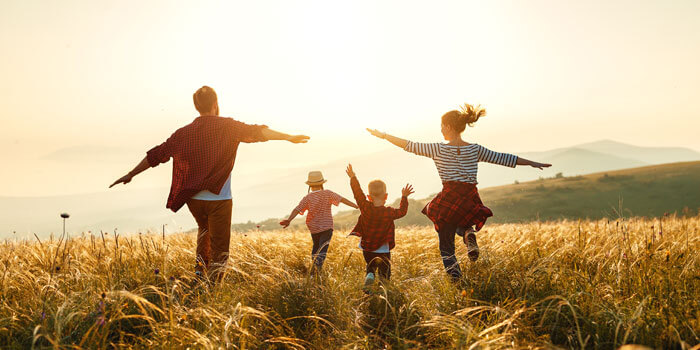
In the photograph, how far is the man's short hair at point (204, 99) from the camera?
5279 millimetres

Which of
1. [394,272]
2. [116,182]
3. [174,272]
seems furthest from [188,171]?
[394,272]

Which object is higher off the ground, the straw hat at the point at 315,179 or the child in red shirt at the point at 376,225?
the straw hat at the point at 315,179

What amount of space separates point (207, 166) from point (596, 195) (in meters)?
58.0

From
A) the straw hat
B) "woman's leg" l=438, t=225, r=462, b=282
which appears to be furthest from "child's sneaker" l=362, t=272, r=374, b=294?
the straw hat

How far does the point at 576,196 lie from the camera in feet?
172

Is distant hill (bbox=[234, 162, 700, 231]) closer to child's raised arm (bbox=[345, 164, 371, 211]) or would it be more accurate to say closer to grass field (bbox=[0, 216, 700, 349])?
child's raised arm (bbox=[345, 164, 371, 211])

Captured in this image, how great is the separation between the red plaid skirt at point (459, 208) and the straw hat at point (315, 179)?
1881 mm

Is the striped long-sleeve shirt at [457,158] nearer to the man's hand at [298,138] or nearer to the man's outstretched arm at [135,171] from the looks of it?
the man's hand at [298,138]

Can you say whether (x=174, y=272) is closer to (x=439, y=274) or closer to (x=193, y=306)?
(x=193, y=306)

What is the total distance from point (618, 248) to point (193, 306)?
16.8ft

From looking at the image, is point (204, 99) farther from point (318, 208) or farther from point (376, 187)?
point (376, 187)

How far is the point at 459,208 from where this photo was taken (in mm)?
5270

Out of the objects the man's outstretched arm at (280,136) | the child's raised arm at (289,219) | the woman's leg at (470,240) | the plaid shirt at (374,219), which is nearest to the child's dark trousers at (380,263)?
the plaid shirt at (374,219)

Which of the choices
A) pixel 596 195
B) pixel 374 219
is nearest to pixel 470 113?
pixel 374 219
